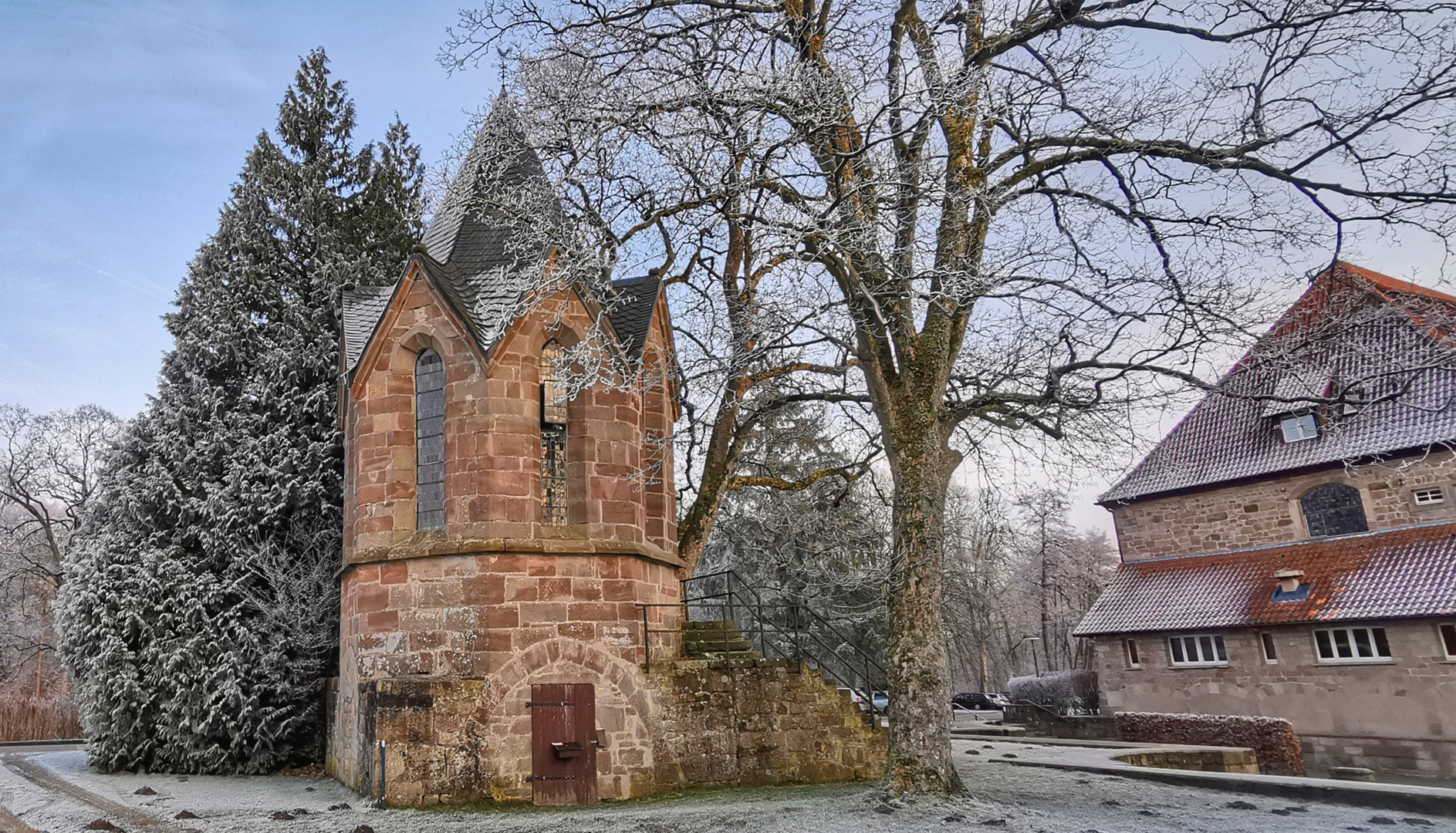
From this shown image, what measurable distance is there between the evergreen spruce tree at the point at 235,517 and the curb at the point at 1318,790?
1372cm

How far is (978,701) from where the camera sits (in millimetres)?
44406

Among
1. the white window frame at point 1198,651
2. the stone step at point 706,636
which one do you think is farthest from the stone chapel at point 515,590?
the white window frame at point 1198,651

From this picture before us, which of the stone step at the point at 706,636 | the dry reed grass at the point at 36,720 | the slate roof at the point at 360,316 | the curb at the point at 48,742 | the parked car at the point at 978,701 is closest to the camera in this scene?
the stone step at the point at 706,636

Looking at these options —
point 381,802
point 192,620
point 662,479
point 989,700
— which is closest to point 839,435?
point 662,479

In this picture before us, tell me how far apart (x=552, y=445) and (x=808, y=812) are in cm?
602

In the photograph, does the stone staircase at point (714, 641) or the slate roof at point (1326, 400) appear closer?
the slate roof at point (1326, 400)

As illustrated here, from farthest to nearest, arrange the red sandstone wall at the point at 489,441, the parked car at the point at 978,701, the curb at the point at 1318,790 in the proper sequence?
the parked car at the point at 978,701 → the red sandstone wall at the point at 489,441 → the curb at the point at 1318,790

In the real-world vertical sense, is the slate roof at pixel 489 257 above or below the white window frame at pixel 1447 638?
above

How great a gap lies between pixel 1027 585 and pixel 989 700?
20.3ft

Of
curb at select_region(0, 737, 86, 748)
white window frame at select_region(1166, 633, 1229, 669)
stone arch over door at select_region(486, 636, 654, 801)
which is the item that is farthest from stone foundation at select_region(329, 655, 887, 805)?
curb at select_region(0, 737, 86, 748)

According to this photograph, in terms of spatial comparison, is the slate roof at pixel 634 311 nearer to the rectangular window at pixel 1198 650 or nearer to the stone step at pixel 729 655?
the stone step at pixel 729 655

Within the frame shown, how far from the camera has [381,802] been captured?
1048 centimetres

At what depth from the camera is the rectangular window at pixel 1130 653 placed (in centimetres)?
2473

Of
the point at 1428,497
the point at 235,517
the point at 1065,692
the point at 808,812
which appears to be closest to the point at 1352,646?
the point at 1428,497
